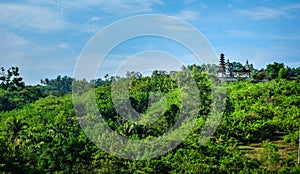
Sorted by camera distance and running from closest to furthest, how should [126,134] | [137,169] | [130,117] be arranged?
1. [137,169]
2. [126,134]
3. [130,117]

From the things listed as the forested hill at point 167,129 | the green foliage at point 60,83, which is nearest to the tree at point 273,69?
the forested hill at point 167,129

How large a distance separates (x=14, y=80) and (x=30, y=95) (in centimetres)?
133

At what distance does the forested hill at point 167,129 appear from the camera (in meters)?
9.47

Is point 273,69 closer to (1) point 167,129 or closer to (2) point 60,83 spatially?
(1) point 167,129

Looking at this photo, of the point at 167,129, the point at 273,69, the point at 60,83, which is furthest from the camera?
the point at 60,83

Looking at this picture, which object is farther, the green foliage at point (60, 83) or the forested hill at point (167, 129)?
the green foliage at point (60, 83)

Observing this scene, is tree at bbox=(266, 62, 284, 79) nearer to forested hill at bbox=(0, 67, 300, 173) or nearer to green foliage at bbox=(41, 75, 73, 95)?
forested hill at bbox=(0, 67, 300, 173)

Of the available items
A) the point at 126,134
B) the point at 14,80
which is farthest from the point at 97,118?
the point at 14,80

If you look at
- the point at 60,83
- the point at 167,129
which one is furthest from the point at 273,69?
the point at 60,83

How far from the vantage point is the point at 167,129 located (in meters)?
11.5

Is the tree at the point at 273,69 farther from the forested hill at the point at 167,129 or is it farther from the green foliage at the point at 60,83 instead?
the green foliage at the point at 60,83

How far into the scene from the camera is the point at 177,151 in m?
10.0

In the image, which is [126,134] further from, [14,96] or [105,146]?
[14,96]

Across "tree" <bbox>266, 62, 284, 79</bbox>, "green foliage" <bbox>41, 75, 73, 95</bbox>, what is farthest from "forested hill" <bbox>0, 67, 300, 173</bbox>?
"green foliage" <bbox>41, 75, 73, 95</bbox>
